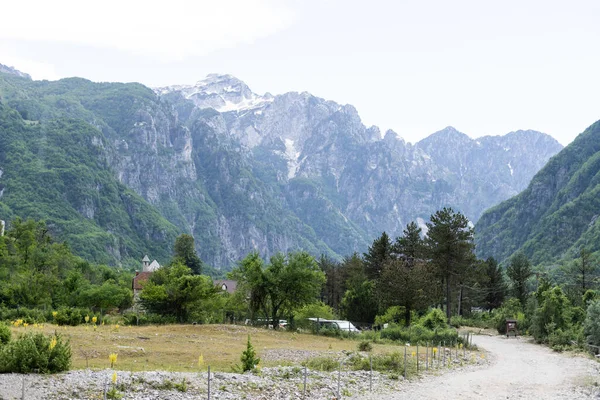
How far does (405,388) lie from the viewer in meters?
25.7

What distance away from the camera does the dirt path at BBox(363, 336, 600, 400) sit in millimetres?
25016

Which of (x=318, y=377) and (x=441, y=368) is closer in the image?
(x=318, y=377)

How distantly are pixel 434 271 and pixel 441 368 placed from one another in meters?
33.6

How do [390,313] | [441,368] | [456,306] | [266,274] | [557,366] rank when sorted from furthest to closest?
[456,306] → [390,313] → [266,274] → [557,366] → [441,368]

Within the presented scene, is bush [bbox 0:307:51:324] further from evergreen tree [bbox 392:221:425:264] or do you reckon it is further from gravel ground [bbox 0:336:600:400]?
evergreen tree [bbox 392:221:425:264]

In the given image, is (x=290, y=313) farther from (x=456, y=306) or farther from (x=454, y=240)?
(x=456, y=306)

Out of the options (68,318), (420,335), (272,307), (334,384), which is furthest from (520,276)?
(334,384)

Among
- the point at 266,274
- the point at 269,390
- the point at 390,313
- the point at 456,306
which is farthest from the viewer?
the point at 456,306

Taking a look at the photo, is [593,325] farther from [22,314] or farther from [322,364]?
[22,314]

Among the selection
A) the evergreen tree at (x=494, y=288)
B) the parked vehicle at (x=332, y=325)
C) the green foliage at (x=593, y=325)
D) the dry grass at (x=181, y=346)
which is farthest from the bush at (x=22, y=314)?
the evergreen tree at (x=494, y=288)

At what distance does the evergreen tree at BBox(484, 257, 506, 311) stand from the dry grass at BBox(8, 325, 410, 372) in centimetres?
5573

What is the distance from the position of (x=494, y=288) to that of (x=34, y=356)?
8831cm

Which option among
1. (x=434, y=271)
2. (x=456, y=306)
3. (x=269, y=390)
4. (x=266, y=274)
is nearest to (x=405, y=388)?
(x=269, y=390)

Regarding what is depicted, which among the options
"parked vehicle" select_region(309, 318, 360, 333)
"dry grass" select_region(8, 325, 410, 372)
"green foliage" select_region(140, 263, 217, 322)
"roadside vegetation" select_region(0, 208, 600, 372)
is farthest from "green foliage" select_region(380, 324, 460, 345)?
"green foliage" select_region(140, 263, 217, 322)
